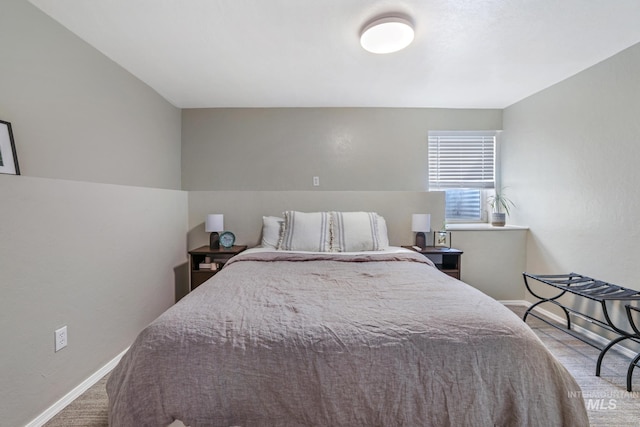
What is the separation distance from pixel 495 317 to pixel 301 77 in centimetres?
233

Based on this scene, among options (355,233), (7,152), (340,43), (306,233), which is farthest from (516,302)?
(7,152)

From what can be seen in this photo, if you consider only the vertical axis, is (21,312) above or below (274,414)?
above

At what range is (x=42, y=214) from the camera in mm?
1533

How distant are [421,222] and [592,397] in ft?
5.83

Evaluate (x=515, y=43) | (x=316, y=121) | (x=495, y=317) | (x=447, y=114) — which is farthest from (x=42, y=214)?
(x=447, y=114)

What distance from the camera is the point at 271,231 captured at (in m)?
2.98

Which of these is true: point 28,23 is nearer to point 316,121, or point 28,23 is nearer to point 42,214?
point 42,214

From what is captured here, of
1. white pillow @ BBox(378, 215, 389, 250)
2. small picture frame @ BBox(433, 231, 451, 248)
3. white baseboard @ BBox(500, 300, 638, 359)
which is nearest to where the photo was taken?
white baseboard @ BBox(500, 300, 638, 359)

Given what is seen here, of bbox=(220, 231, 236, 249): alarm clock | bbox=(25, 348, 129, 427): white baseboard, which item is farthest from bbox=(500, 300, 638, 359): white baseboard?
bbox=(25, 348, 129, 427): white baseboard

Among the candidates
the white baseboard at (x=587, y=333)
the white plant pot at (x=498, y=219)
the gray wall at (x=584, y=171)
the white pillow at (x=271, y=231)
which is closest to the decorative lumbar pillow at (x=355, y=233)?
the white pillow at (x=271, y=231)

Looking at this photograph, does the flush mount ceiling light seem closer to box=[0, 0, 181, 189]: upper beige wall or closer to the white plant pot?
box=[0, 0, 181, 189]: upper beige wall

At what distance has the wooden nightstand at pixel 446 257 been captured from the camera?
2.87 meters

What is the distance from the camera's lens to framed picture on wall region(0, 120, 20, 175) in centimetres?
143

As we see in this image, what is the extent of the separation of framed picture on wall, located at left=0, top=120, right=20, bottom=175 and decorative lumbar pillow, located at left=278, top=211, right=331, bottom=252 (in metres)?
1.88
